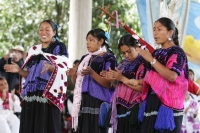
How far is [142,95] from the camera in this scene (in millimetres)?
5059

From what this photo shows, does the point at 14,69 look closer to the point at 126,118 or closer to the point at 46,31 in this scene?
the point at 46,31

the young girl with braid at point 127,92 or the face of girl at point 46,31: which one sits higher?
the face of girl at point 46,31

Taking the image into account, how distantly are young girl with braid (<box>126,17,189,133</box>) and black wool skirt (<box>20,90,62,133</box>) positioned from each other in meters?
1.75

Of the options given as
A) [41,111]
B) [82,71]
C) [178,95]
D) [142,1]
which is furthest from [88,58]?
[142,1]

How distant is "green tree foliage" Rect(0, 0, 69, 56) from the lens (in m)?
16.7

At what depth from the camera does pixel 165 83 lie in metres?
4.79

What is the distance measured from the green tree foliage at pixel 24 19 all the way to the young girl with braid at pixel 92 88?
35.4 ft

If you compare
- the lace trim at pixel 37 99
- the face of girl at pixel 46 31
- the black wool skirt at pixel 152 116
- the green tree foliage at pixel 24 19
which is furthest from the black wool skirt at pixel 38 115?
the green tree foliage at pixel 24 19

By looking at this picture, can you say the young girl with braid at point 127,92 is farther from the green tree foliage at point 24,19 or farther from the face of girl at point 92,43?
the green tree foliage at point 24,19

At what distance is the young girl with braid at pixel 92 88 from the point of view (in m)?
6.05

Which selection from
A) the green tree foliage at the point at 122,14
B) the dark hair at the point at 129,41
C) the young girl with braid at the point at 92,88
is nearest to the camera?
the dark hair at the point at 129,41

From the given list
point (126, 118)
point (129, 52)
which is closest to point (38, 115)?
point (126, 118)

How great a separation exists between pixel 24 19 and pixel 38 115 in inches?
426

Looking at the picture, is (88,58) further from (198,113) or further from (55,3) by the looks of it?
(55,3)
